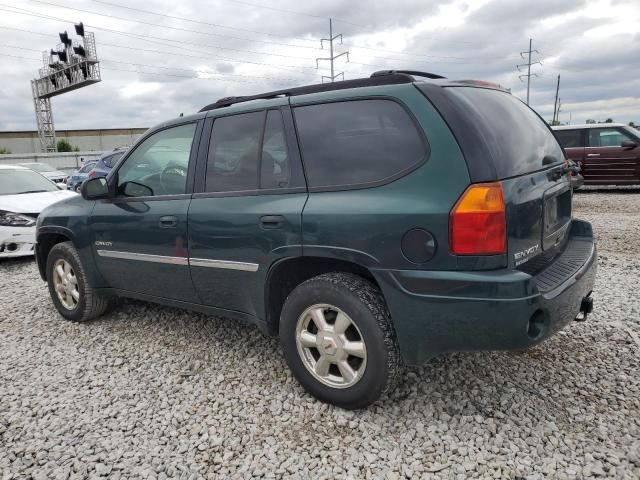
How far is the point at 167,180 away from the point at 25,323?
7.29 feet

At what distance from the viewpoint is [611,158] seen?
11.8 m

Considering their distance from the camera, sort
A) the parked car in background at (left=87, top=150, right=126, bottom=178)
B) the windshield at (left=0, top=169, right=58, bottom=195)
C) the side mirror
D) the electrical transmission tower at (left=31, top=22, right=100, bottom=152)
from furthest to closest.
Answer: the electrical transmission tower at (left=31, top=22, right=100, bottom=152)
the parked car in background at (left=87, top=150, right=126, bottom=178)
the windshield at (left=0, top=169, right=58, bottom=195)
the side mirror

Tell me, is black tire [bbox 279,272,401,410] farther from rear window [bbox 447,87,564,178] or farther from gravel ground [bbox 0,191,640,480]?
rear window [bbox 447,87,564,178]

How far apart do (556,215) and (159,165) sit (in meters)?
2.72

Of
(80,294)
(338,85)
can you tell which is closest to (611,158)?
(338,85)

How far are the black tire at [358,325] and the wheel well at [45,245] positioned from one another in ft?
9.20

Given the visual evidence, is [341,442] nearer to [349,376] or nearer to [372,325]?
[349,376]

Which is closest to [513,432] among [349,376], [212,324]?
[349,376]

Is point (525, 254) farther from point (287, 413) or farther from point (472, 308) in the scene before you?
point (287, 413)

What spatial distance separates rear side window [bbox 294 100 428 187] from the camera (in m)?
2.52

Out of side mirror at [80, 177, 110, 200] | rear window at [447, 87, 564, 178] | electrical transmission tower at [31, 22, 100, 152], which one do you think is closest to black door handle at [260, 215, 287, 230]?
rear window at [447, 87, 564, 178]

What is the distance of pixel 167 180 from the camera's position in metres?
3.58

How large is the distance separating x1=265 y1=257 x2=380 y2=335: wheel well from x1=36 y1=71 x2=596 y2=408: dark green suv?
0.01 m

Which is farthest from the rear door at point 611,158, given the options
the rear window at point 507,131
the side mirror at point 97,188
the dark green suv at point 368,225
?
the side mirror at point 97,188
